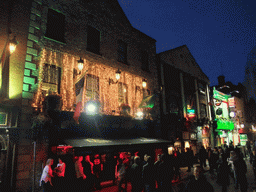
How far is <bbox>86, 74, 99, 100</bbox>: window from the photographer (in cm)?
1198

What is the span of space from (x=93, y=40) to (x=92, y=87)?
3.82 m

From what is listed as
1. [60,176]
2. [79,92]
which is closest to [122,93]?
[79,92]

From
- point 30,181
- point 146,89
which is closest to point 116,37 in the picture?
point 146,89

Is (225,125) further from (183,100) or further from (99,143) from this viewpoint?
(99,143)

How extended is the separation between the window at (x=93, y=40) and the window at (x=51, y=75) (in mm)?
3259

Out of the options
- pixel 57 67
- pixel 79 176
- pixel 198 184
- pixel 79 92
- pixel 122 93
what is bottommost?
pixel 79 176

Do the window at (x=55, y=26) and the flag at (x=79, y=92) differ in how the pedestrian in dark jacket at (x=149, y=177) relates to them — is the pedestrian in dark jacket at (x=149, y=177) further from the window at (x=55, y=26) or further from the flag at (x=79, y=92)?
the window at (x=55, y=26)

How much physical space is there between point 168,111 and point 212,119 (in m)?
11.6

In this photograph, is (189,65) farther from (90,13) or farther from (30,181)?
(30,181)

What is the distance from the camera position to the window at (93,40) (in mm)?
13109

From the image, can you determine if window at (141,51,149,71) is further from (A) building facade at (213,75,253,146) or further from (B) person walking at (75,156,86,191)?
(A) building facade at (213,75,253,146)

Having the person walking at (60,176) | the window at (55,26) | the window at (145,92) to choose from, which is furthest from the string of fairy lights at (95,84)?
the person walking at (60,176)

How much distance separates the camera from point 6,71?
798 cm

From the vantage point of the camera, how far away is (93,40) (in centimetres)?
1343
